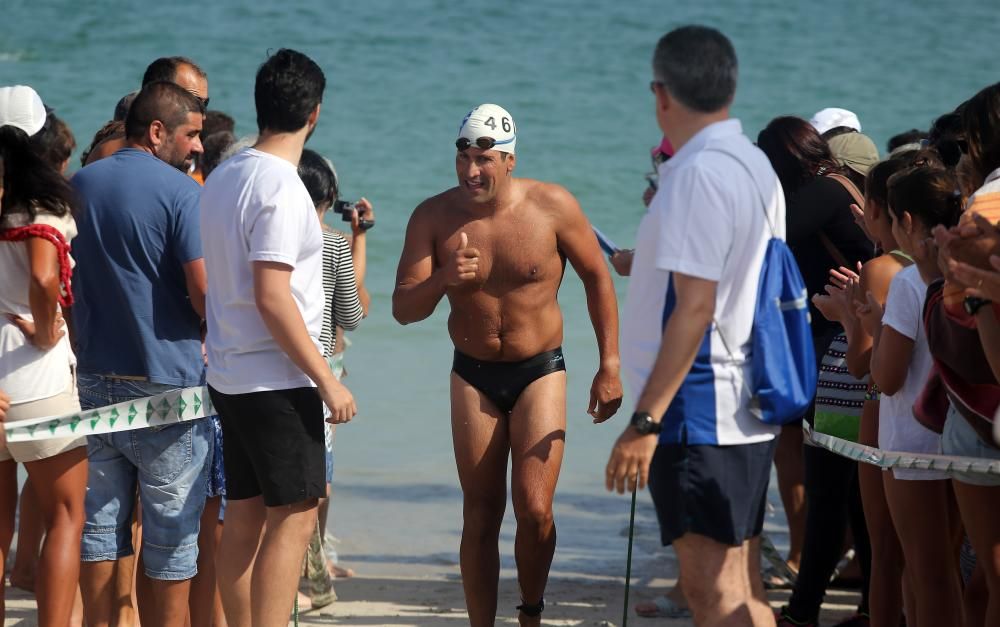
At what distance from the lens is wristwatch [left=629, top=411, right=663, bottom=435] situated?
3531mm

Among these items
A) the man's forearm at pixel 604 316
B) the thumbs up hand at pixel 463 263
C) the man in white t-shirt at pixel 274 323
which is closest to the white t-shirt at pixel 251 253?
the man in white t-shirt at pixel 274 323

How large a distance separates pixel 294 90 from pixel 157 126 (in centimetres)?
82

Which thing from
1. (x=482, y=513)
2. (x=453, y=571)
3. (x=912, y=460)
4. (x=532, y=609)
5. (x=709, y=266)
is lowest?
(x=453, y=571)

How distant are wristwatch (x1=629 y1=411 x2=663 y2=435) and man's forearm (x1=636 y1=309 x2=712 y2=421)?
0.01m

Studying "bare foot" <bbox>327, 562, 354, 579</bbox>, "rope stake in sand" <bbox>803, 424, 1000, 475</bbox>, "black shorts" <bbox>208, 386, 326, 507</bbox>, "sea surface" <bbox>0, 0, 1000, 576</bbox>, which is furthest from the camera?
"sea surface" <bbox>0, 0, 1000, 576</bbox>

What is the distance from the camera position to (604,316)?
5.42 meters

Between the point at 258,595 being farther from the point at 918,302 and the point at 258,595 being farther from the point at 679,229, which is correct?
the point at 918,302

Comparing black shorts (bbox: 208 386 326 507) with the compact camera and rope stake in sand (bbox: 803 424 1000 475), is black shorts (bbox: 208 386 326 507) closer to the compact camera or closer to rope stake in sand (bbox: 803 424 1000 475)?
the compact camera

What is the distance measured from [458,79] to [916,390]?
65.4 ft

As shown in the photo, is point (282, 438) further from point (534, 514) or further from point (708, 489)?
point (708, 489)

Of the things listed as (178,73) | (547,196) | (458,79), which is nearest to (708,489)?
(547,196)

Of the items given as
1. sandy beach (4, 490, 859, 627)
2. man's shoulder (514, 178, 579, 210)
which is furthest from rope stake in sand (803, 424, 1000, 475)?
sandy beach (4, 490, 859, 627)

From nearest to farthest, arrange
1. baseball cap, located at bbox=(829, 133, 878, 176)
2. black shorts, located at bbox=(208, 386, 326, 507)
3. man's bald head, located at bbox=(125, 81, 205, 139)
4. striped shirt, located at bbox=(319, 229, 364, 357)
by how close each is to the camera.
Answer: black shorts, located at bbox=(208, 386, 326, 507)
man's bald head, located at bbox=(125, 81, 205, 139)
striped shirt, located at bbox=(319, 229, 364, 357)
baseball cap, located at bbox=(829, 133, 878, 176)

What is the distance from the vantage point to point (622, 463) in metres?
3.56
